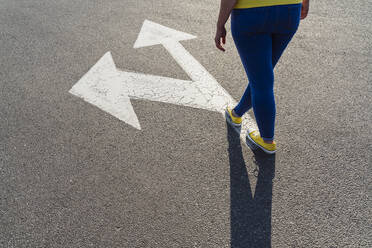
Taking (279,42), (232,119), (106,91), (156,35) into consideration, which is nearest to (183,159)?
(232,119)

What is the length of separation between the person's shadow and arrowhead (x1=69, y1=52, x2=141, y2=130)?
44.4 inches

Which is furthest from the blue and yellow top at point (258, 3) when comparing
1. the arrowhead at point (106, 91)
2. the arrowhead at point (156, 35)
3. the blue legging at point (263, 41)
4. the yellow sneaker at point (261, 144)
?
the arrowhead at point (156, 35)

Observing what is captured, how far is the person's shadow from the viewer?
7.34 feet

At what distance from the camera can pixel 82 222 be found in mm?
2365

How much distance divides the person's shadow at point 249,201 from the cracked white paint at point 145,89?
0.38m

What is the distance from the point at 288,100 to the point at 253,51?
136 centimetres

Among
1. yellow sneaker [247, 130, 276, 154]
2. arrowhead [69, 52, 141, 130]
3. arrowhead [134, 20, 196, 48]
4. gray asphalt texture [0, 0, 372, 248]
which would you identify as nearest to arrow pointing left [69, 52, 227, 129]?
arrowhead [69, 52, 141, 130]

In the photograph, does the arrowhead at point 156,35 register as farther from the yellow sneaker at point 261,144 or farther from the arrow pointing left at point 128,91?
the yellow sneaker at point 261,144

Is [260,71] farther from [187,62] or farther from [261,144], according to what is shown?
[187,62]

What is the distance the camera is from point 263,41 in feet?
7.20

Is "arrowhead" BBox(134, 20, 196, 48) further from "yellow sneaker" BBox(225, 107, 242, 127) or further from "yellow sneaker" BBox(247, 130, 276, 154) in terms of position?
"yellow sneaker" BBox(247, 130, 276, 154)

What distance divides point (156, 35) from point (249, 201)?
3.08 metres

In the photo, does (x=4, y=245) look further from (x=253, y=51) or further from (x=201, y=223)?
(x=253, y=51)

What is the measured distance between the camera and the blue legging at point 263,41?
2.04 m
